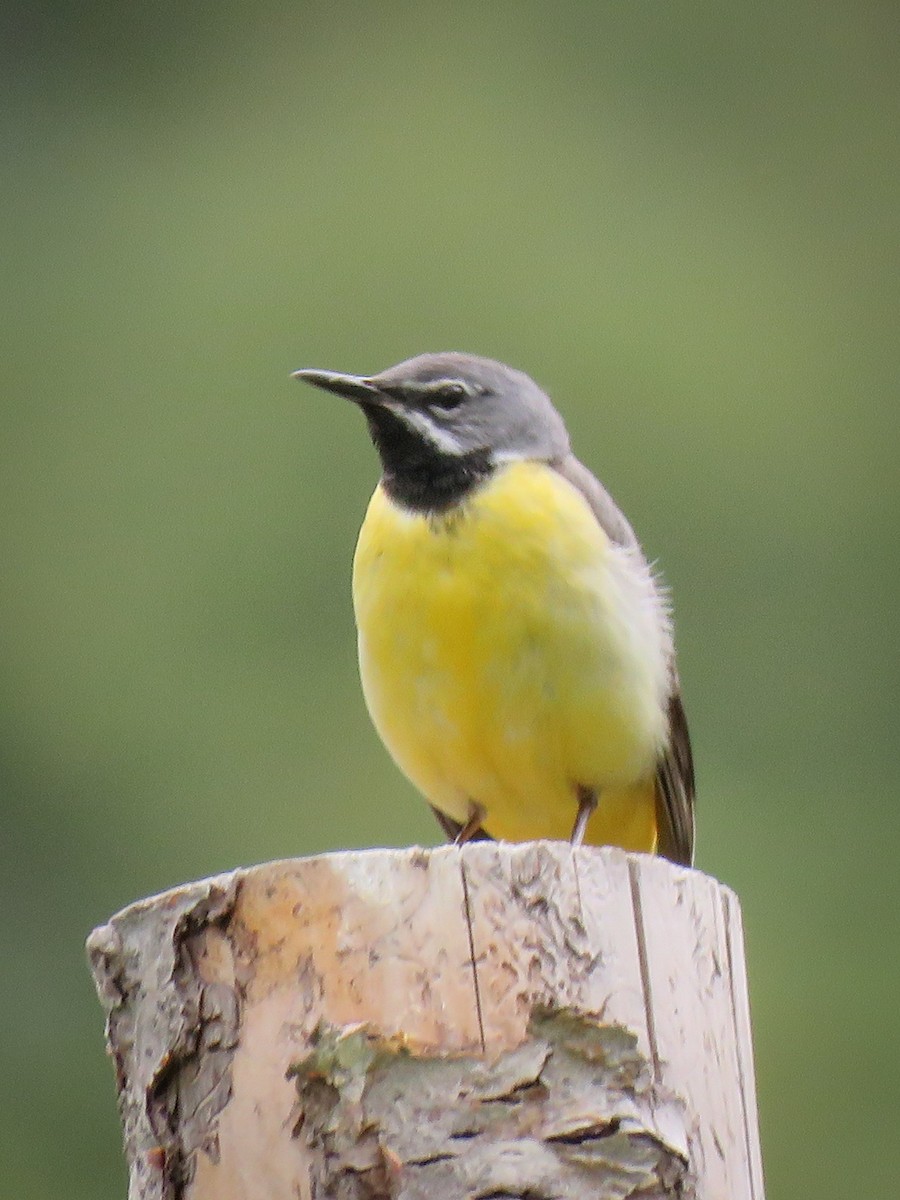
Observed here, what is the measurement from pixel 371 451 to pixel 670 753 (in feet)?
19.3

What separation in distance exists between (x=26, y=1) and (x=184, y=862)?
684 centimetres

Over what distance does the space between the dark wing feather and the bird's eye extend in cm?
88

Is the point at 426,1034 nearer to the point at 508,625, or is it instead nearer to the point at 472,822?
the point at 508,625

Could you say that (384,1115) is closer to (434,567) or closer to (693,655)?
(434,567)

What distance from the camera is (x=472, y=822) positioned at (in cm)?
460

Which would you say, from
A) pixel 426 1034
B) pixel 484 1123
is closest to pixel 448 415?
pixel 426 1034

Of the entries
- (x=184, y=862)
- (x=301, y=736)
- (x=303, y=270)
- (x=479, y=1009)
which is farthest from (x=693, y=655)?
(x=479, y=1009)

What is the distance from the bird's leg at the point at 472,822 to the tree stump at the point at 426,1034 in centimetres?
150

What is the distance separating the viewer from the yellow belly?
4.11 m

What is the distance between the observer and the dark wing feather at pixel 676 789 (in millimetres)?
4477

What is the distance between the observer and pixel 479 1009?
9.32 ft

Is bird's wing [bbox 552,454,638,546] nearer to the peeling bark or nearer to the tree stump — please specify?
the tree stump

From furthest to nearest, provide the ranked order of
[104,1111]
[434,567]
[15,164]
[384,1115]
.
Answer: [15,164]
[104,1111]
[434,567]
[384,1115]

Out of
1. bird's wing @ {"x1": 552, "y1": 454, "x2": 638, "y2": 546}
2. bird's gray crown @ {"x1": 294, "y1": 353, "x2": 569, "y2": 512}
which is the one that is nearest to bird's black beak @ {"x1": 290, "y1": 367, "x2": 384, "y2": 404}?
bird's gray crown @ {"x1": 294, "y1": 353, "x2": 569, "y2": 512}
